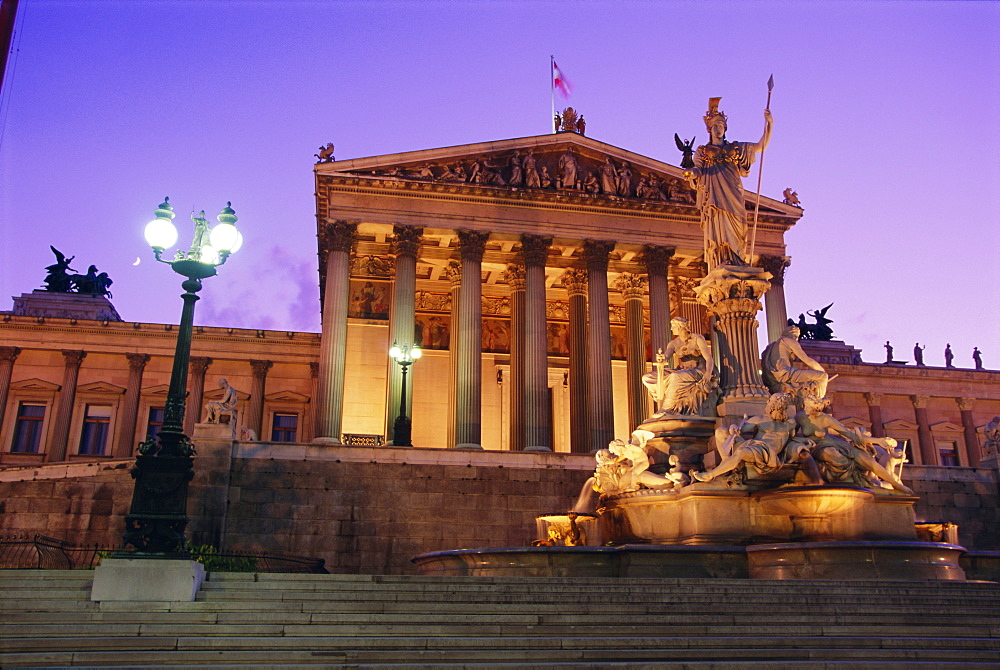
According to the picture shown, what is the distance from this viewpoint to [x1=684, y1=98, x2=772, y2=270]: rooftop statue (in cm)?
1808

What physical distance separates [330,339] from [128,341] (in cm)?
1936

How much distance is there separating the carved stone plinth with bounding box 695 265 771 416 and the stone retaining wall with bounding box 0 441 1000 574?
1078 cm

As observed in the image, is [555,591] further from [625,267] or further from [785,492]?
[625,267]

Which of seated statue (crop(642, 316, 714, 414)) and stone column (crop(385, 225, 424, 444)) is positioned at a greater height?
stone column (crop(385, 225, 424, 444))

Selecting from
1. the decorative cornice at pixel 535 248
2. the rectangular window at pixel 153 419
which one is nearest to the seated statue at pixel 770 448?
the decorative cornice at pixel 535 248

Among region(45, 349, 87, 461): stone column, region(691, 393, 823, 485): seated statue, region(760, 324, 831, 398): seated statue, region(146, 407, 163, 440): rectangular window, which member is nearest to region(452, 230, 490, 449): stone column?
region(760, 324, 831, 398): seated statue

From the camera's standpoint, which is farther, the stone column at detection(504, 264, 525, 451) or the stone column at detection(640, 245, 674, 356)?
the stone column at detection(640, 245, 674, 356)

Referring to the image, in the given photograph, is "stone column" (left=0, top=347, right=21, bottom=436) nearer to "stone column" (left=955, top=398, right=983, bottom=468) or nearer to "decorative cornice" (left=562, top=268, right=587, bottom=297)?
"decorative cornice" (left=562, top=268, right=587, bottom=297)

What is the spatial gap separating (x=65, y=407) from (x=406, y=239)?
21667 mm

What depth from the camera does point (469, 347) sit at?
32.8m

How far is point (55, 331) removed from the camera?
46.5 meters

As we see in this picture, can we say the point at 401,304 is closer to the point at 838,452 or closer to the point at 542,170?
the point at 542,170

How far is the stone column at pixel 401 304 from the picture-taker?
3269cm

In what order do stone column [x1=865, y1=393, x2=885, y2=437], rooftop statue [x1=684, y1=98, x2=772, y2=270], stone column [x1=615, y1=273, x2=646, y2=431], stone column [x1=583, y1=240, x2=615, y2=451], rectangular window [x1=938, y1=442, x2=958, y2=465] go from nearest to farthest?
rooftop statue [x1=684, y1=98, x2=772, y2=270] → stone column [x1=583, y1=240, x2=615, y2=451] → stone column [x1=615, y1=273, x2=646, y2=431] → stone column [x1=865, y1=393, x2=885, y2=437] → rectangular window [x1=938, y1=442, x2=958, y2=465]
